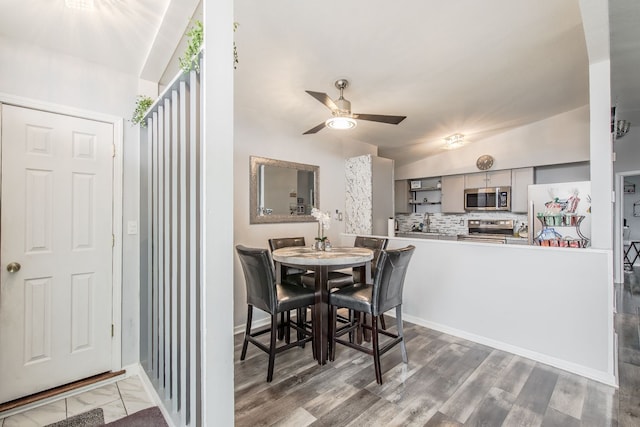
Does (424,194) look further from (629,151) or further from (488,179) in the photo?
(629,151)

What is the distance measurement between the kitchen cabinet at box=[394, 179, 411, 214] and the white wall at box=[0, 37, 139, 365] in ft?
17.5

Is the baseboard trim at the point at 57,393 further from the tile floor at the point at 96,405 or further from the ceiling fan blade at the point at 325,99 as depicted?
the ceiling fan blade at the point at 325,99

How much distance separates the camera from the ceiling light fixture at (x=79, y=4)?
161 cm

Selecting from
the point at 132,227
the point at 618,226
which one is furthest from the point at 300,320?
the point at 618,226

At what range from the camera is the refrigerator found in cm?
278

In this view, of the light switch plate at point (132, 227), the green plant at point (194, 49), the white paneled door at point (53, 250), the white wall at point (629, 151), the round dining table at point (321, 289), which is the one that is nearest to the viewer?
the green plant at point (194, 49)

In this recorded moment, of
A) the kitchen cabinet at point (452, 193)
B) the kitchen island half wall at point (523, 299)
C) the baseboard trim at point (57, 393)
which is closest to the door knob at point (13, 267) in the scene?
the baseboard trim at point (57, 393)

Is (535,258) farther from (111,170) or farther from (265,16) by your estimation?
(111,170)

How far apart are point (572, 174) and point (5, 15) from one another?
6.84m

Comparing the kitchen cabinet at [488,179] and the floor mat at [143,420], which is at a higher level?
the kitchen cabinet at [488,179]

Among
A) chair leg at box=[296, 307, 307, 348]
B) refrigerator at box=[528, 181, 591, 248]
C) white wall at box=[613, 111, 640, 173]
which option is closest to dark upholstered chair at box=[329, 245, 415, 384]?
chair leg at box=[296, 307, 307, 348]

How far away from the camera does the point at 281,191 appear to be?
3.82 meters

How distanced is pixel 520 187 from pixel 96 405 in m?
5.87

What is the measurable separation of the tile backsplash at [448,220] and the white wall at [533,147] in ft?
2.86
